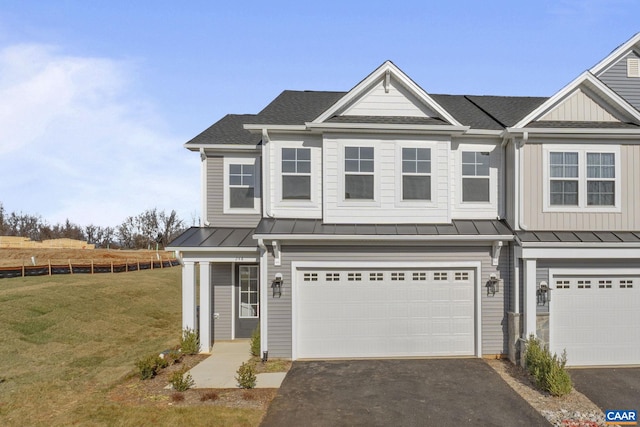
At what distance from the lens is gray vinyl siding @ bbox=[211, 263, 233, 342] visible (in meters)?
11.9

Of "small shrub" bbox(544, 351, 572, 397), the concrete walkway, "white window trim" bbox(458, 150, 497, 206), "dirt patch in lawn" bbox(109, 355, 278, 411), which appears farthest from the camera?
"white window trim" bbox(458, 150, 497, 206)

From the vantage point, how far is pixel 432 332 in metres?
9.88

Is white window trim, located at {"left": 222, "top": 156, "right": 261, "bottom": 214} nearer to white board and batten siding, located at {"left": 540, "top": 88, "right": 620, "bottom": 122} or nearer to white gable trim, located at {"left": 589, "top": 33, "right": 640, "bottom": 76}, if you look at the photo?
white board and batten siding, located at {"left": 540, "top": 88, "right": 620, "bottom": 122}

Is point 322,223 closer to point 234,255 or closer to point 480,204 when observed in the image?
point 234,255

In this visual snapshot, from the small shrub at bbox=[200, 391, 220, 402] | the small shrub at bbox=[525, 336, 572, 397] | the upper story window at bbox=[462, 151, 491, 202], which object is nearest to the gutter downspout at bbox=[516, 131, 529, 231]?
the upper story window at bbox=[462, 151, 491, 202]

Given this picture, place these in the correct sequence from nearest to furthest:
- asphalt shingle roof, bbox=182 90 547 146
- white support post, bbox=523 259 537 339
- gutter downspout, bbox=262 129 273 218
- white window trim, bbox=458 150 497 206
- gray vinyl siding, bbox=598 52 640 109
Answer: white support post, bbox=523 259 537 339, gutter downspout, bbox=262 129 273 218, asphalt shingle roof, bbox=182 90 547 146, white window trim, bbox=458 150 497 206, gray vinyl siding, bbox=598 52 640 109

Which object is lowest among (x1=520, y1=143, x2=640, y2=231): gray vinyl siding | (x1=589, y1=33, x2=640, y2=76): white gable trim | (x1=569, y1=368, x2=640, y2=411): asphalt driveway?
(x1=569, y1=368, x2=640, y2=411): asphalt driveway

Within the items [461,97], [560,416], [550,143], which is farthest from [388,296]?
[461,97]

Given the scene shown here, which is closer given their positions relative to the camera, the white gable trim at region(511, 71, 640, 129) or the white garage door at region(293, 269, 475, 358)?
the white garage door at region(293, 269, 475, 358)

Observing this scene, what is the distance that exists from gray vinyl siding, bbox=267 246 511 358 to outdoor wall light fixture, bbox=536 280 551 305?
2.23 ft

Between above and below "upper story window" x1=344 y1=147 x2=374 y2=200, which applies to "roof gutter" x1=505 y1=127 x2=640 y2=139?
above

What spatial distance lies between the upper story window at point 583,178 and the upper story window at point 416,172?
3094 mm

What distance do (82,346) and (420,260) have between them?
11833 mm

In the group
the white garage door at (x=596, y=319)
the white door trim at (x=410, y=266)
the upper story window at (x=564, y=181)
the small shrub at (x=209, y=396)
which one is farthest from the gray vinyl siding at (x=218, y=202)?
the white garage door at (x=596, y=319)
